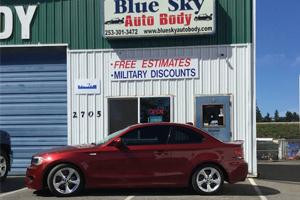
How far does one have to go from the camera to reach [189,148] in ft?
40.3

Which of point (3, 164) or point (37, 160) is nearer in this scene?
point (37, 160)

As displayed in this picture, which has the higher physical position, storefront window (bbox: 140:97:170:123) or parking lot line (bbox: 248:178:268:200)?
storefront window (bbox: 140:97:170:123)

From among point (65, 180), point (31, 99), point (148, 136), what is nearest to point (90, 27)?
point (31, 99)

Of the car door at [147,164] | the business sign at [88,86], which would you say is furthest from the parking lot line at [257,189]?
the business sign at [88,86]

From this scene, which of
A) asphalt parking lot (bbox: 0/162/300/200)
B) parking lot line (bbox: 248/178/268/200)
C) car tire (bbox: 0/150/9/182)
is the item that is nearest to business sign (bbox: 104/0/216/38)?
parking lot line (bbox: 248/178/268/200)

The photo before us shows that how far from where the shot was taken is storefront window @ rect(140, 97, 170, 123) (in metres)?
17.3

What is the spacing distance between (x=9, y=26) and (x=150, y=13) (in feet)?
14.4

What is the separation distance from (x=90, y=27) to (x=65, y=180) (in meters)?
6.85

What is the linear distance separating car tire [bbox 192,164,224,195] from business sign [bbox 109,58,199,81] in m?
5.32

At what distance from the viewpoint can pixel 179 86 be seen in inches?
679

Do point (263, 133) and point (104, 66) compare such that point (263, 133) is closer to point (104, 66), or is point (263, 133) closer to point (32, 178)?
point (104, 66)

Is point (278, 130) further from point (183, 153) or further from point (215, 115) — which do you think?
point (183, 153)

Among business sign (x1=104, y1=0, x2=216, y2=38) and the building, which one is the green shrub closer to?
the building

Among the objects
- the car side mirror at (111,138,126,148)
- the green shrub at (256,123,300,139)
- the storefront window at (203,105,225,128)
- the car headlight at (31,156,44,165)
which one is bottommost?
the green shrub at (256,123,300,139)
